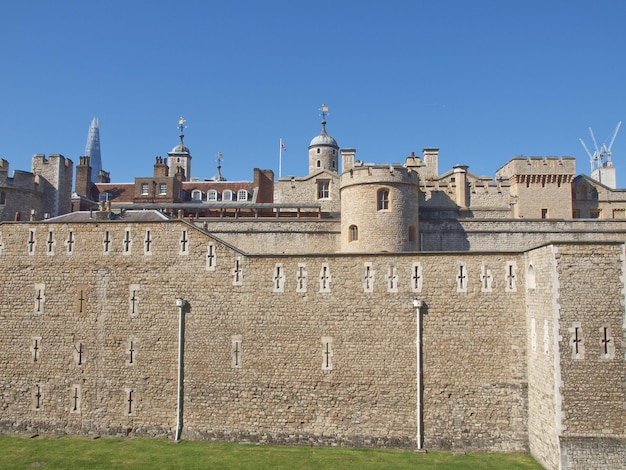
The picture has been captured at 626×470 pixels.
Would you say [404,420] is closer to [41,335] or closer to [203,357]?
[203,357]

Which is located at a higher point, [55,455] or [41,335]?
[41,335]

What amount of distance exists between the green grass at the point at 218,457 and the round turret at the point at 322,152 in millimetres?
39935

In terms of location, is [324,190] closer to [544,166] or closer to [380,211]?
[380,211]

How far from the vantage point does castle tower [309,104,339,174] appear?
5738 centimetres

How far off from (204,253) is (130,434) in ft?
25.4

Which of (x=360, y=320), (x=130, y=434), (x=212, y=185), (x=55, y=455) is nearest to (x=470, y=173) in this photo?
(x=212, y=185)

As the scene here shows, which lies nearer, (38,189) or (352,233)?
(352,233)

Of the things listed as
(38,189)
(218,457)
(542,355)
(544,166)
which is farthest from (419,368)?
(38,189)

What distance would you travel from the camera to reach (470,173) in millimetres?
42719

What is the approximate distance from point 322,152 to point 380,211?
29075 millimetres

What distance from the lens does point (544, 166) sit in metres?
39.1

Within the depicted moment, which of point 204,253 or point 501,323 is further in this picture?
point 204,253

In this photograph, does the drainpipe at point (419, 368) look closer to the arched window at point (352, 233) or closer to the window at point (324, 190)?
the arched window at point (352, 233)

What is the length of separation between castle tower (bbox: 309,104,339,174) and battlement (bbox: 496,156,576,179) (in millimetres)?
22398
